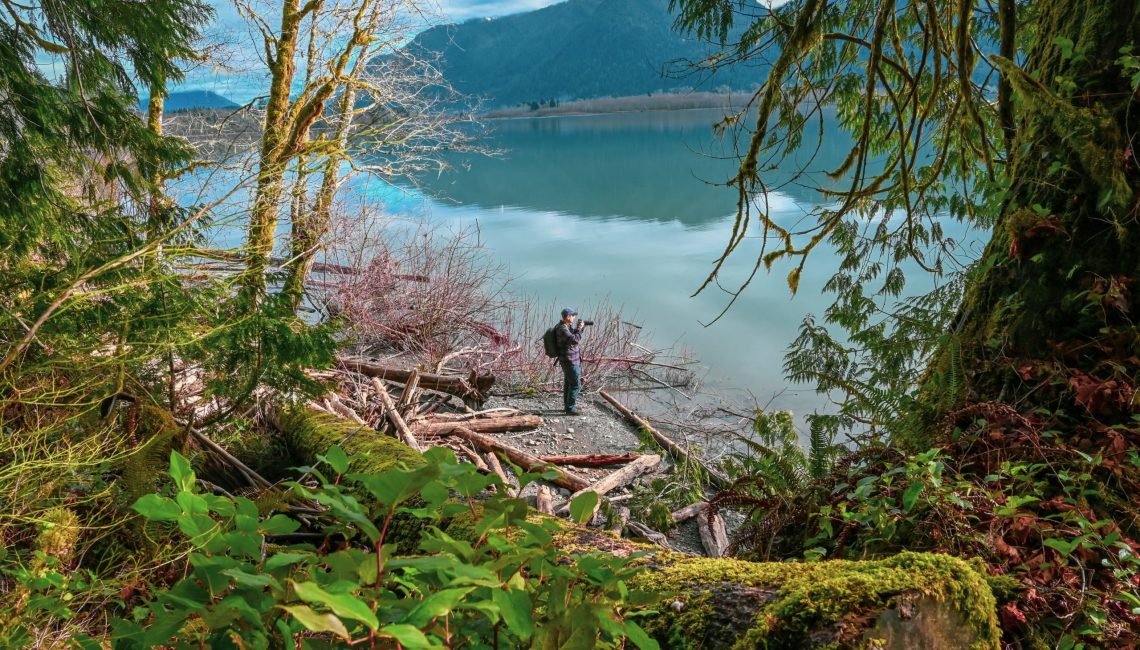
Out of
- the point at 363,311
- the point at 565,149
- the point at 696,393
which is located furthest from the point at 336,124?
the point at 565,149

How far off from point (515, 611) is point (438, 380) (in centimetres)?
852

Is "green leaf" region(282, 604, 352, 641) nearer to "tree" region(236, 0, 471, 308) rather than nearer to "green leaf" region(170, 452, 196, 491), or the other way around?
"green leaf" region(170, 452, 196, 491)

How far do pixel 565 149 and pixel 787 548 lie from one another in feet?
344

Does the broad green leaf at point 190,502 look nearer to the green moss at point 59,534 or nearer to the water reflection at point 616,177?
the green moss at point 59,534

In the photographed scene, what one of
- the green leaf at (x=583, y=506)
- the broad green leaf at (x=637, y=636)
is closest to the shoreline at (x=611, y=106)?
the green leaf at (x=583, y=506)

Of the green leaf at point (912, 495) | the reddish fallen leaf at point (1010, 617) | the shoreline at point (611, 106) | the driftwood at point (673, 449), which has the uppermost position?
the shoreline at point (611, 106)

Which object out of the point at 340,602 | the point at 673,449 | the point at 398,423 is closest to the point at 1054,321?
the point at 340,602

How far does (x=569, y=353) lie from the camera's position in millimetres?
10820

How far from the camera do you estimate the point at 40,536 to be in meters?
2.91

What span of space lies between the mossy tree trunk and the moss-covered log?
126cm

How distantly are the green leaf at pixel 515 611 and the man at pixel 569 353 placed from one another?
32.2ft

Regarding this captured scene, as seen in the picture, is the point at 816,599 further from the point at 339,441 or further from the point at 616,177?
the point at 616,177

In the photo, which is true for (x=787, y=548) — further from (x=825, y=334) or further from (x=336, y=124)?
(x=336, y=124)

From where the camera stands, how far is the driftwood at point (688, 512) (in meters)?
6.44
